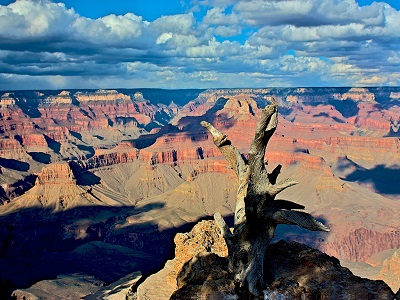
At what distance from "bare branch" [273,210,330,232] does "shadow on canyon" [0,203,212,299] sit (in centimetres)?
5436

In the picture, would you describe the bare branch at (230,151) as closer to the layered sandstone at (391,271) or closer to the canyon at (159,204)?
the canyon at (159,204)

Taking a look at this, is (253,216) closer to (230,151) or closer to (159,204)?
(230,151)

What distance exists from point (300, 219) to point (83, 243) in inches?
3826

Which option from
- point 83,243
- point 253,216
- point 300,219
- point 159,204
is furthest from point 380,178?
point 300,219

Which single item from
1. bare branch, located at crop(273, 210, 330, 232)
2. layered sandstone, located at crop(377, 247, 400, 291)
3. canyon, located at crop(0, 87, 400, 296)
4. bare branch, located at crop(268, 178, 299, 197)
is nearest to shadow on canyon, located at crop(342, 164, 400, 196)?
canyon, located at crop(0, 87, 400, 296)

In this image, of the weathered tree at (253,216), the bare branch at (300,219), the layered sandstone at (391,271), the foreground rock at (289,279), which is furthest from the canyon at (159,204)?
the bare branch at (300,219)

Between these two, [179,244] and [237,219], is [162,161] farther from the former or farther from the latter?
[237,219]

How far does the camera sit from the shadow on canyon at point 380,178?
486 feet

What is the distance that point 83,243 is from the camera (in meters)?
102

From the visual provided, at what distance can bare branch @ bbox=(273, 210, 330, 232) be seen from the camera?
34.8ft

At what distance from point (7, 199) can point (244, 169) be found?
13449 cm

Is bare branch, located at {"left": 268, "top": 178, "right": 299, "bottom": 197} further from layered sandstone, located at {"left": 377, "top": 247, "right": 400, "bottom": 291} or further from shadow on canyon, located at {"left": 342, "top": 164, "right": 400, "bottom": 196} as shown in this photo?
shadow on canyon, located at {"left": 342, "top": 164, "right": 400, "bottom": 196}

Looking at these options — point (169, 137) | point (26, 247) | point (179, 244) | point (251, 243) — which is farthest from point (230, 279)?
point (169, 137)

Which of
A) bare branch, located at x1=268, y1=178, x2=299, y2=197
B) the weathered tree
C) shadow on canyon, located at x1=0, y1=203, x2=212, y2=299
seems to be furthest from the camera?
shadow on canyon, located at x1=0, y1=203, x2=212, y2=299
